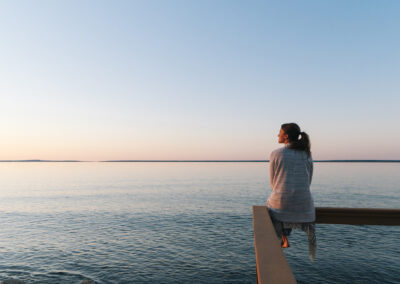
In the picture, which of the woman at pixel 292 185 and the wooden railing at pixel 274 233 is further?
the woman at pixel 292 185

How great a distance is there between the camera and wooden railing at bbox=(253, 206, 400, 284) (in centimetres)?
168

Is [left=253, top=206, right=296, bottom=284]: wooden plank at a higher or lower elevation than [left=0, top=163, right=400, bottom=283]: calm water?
higher

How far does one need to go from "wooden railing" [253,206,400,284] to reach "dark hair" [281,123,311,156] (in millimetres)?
881

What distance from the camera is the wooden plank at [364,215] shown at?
11.8 ft

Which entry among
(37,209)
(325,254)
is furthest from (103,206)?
(325,254)

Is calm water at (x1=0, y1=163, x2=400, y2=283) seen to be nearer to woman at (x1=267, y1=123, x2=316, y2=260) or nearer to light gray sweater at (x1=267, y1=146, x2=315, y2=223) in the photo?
woman at (x1=267, y1=123, x2=316, y2=260)

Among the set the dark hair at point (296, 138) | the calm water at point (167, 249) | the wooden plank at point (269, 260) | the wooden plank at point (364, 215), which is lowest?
the calm water at point (167, 249)

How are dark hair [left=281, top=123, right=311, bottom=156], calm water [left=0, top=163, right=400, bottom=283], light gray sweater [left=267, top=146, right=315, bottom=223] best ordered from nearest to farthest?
light gray sweater [left=267, top=146, right=315, bottom=223] < dark hair [left=281, top=123, right=311, bottom=156] < calm water [left=0, top=163, right=400, bottom=283]

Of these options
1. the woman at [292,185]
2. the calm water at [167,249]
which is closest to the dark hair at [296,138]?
the woman at [292,185]

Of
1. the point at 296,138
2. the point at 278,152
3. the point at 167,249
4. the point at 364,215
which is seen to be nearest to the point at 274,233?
the point at 278,152

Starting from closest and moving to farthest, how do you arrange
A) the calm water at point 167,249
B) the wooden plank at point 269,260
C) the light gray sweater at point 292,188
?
the wooden plank at point 269,260, the light gray sweater at point 292,188, the calm water at point 167,249

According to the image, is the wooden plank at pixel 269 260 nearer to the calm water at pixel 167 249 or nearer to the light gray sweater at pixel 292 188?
the light gray sweater at pixel 292 188

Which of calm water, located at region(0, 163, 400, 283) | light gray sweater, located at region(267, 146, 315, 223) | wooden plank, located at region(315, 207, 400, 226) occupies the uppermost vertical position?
light gray sweater, located at region(267, 146, 315, 223)

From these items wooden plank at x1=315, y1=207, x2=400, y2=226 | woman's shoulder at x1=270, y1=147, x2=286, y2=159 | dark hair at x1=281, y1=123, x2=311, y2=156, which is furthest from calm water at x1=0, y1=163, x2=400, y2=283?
dark hair at x1=281, y1=123, x2=311, y2=156
